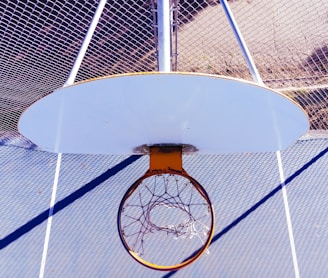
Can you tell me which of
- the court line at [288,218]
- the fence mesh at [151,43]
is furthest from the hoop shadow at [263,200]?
the fence mesh at [151,43]

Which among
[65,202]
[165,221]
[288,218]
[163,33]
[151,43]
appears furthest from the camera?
[65,202]

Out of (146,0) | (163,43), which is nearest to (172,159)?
(163,43)

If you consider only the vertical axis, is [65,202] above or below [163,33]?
below

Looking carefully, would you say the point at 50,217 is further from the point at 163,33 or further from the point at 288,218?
the point at 163,33

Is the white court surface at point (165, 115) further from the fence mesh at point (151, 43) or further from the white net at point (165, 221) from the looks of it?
the fence mesh at point (151, 43)

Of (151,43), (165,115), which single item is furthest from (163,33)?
(151,43)

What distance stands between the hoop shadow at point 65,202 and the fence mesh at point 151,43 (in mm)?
1156

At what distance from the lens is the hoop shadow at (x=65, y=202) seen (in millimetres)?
4902

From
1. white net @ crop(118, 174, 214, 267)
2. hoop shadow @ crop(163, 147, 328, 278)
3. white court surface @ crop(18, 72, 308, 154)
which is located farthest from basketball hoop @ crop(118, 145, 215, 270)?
white court surface @ crop(18, 72, 308, 154)

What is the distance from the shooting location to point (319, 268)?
4.66m

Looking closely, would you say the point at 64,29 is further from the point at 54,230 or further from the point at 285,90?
the point at 285,90

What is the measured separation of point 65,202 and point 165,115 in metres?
2.71

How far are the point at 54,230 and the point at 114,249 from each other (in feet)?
2.46

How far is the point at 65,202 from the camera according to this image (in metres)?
5.03
